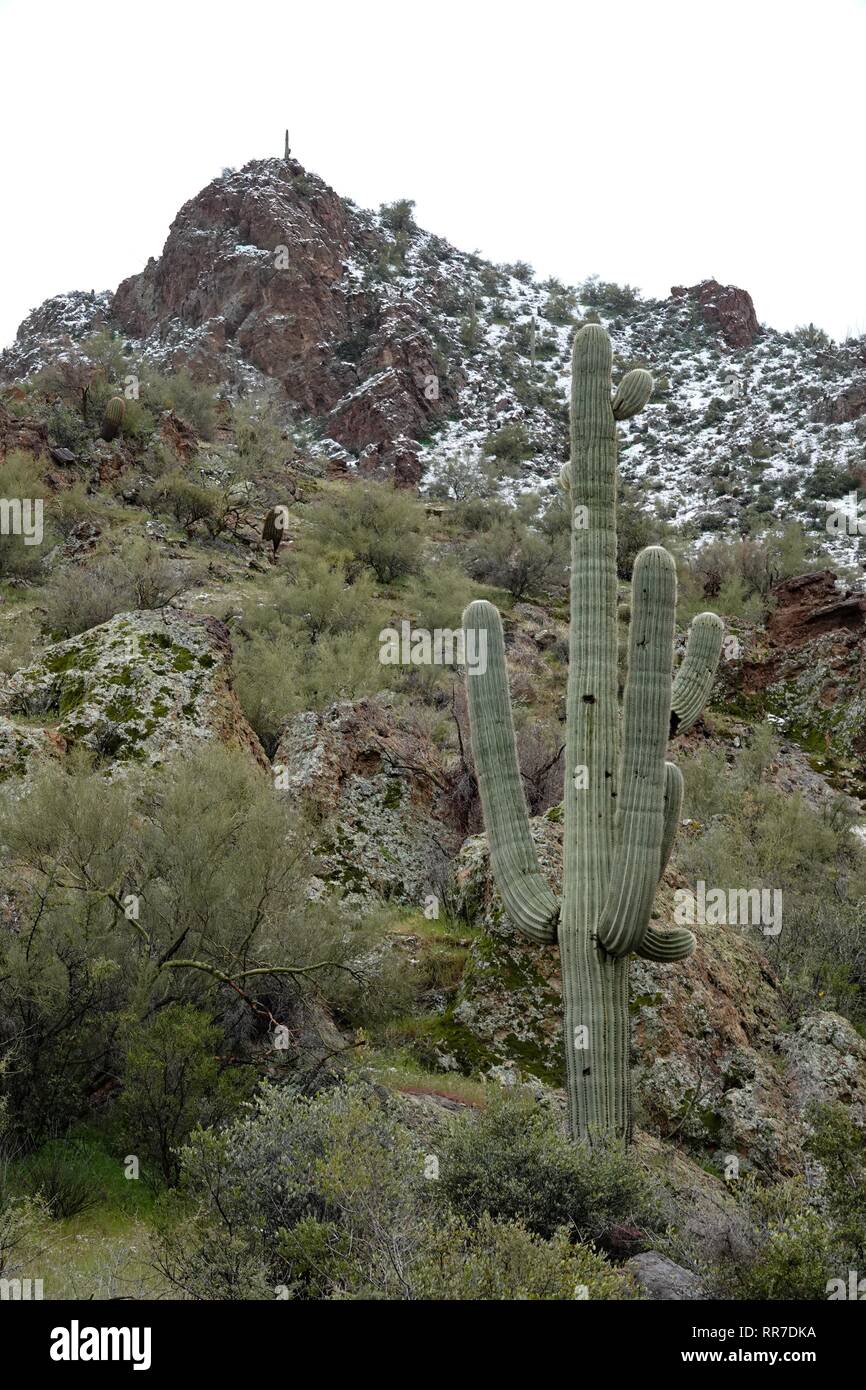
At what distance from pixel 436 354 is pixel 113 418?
29501mm

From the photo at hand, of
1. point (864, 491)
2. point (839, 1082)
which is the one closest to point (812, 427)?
point (864, 491)

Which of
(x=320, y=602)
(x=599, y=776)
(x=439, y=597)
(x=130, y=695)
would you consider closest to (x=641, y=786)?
(x=599, y=776)

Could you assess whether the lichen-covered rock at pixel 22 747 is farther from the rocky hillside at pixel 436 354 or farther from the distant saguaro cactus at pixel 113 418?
the rocky hillside at pixel 436 354

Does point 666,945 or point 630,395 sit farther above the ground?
point 630,395

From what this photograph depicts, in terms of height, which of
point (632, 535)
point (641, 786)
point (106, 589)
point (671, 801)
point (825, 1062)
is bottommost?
point (825, 1062)

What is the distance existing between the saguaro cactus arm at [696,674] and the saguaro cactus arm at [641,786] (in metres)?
1.14

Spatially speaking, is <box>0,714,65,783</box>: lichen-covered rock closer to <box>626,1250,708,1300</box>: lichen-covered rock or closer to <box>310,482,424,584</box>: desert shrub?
<box>626,1250,708,1300</box>: lichen-covered rock

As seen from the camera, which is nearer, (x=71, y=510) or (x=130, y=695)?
(x=130, y=695)

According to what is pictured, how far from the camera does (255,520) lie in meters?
25.4

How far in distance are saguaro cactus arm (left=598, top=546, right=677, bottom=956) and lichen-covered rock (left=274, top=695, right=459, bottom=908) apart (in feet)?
12.3

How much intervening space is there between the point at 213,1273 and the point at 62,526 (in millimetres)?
18595

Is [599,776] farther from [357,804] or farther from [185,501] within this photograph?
[185,501]

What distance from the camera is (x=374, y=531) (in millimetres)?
25719

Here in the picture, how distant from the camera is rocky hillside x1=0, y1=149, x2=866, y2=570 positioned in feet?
137
